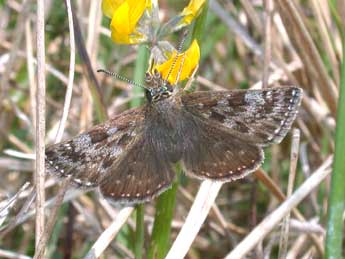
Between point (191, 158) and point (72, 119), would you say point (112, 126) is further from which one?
point (72, 119)

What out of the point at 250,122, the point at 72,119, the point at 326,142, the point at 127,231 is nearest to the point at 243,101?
the point at 250,122

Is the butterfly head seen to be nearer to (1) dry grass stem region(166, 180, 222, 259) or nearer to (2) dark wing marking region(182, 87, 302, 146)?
(2) dark wing marking region(182, 87, 302, 146)

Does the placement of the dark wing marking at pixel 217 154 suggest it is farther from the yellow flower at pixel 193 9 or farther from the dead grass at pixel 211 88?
the yellow flower at pixel 193 9

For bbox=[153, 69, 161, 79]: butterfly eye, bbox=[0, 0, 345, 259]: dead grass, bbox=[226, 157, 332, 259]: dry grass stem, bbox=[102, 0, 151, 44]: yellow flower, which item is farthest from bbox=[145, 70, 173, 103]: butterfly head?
bbox=[226, 157, 332, 259]: dry grass stem

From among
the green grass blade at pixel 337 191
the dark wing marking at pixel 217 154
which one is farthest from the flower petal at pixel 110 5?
the green grass blade at pixel 337 191

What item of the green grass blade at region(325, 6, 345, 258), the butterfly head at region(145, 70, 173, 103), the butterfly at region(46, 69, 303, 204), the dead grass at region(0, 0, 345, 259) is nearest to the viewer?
the green grass blade at region(325, 6, 345, 258)

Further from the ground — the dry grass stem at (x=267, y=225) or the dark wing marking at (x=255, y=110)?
the dark wing marking at (x=255, y=110)
